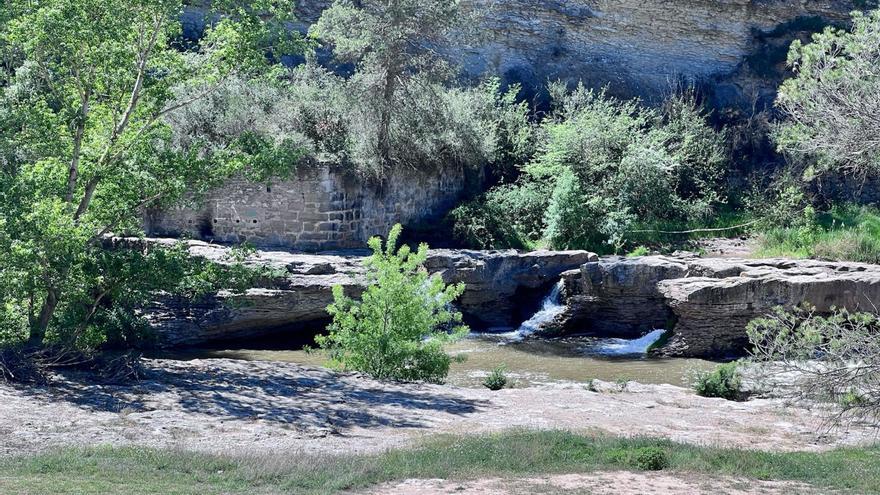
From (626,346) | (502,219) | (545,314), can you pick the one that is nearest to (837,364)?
(626,346)

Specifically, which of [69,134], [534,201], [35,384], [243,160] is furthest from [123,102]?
[534,201]

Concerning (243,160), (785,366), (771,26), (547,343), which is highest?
(771,26)

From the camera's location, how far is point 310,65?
85.6 ft

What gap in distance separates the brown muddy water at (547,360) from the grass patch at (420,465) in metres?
5.38

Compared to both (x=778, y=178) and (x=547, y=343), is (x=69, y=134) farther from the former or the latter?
(x=778, y=178)

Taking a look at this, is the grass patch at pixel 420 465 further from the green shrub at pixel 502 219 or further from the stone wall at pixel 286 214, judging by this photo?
the green shrub at pixel 502 219

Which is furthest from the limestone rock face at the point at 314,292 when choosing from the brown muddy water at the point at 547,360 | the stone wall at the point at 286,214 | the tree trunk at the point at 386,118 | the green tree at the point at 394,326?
the tree trunk at the point at 386,118

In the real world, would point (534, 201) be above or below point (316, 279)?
above

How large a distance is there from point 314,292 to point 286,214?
383 centimetres

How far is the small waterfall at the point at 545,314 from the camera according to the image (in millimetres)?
21234

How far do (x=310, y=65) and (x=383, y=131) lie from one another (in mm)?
3411

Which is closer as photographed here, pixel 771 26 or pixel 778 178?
pixel 778 178

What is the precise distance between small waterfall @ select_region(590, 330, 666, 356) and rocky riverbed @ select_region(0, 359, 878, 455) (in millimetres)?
5086

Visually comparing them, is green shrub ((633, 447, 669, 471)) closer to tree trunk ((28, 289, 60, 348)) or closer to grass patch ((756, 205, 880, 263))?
tree trunk ((28, 289, 60, 348))
